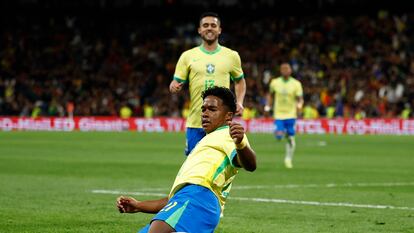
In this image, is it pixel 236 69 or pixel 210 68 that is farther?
pixel 236 69

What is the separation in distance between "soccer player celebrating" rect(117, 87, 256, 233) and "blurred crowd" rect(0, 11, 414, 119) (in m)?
36.6

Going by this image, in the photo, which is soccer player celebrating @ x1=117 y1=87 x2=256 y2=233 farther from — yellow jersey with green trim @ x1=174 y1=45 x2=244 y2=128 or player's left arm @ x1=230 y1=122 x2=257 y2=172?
yellow jersey with green trim @ x1=174 y1=45 x2=244 y2=128

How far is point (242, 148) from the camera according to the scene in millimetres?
6789

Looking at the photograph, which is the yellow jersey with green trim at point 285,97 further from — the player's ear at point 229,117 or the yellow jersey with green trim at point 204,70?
the player's ear at point 229,117

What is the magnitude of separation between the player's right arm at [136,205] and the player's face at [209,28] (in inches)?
222

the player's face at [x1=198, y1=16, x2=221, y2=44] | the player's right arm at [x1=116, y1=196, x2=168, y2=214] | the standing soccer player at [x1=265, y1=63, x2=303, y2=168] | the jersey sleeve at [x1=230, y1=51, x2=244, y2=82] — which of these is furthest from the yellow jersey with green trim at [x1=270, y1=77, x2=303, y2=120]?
the player's right arm at [x1=116, y1=196, x2=168, y2=214]

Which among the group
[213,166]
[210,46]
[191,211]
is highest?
[210,46]

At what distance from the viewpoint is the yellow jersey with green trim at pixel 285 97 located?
23.7m

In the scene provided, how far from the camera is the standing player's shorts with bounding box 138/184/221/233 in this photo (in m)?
6.77

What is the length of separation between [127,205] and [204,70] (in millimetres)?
6151

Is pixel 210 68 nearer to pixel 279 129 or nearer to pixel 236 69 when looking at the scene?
pixel 236 69

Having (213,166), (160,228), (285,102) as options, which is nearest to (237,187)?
(285,102)

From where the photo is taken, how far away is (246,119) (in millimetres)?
44250

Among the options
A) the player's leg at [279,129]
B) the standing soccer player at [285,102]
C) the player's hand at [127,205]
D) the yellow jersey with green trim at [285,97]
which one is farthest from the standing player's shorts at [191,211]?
the yellow jersey with green trim at [285,97]
